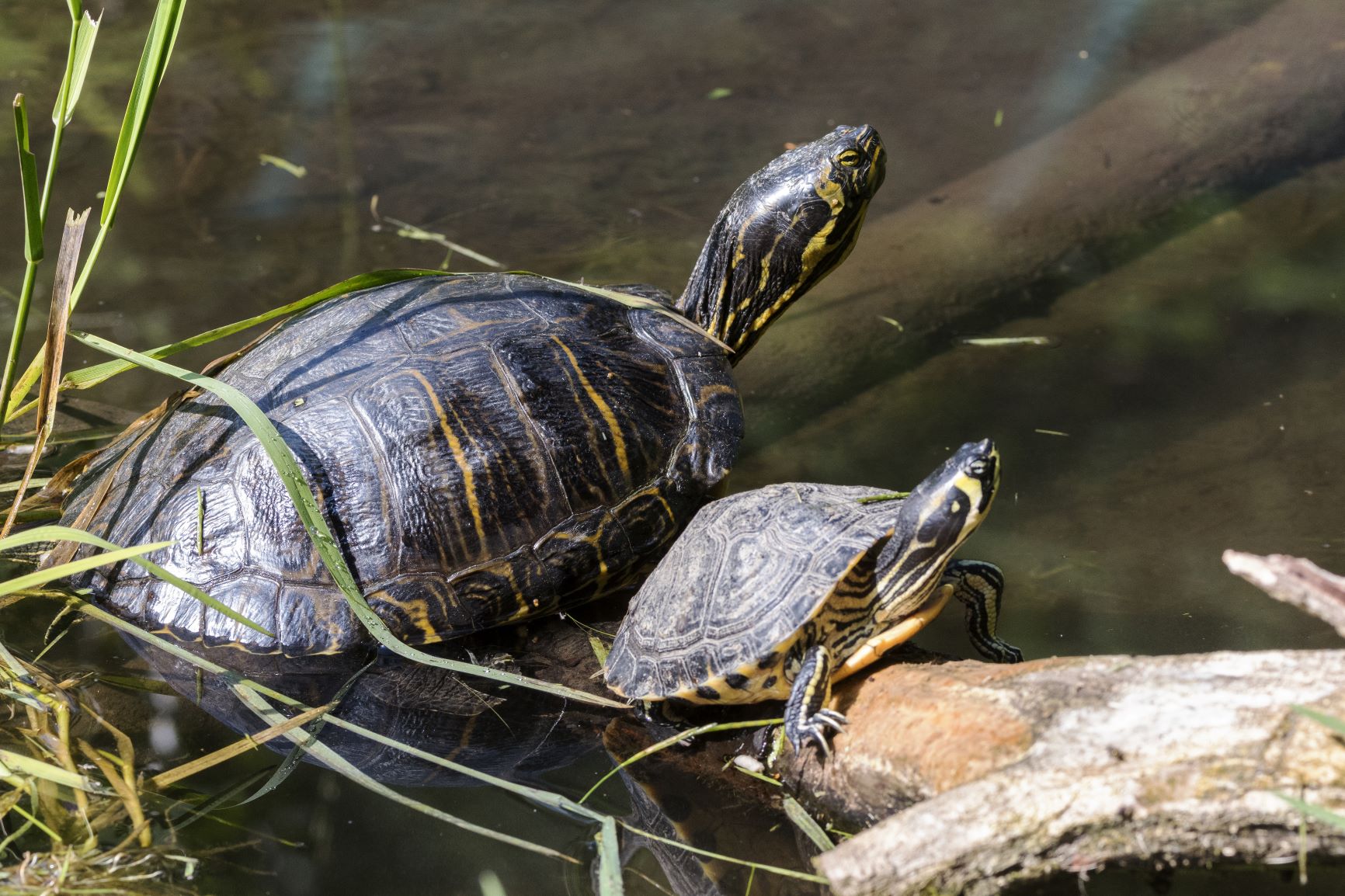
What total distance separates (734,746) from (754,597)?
1.56 ft

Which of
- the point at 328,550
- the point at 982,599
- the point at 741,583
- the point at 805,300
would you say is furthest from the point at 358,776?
the point at 805,300

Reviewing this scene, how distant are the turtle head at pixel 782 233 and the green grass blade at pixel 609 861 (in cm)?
228

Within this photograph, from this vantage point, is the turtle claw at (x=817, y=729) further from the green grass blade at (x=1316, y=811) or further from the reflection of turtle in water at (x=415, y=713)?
the green grass blade at (x=1316, y=811)

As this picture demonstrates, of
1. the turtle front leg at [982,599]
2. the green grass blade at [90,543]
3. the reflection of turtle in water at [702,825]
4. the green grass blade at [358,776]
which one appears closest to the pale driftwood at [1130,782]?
the reflection of turtle in water at [702,825]

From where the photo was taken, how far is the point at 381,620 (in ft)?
11.2

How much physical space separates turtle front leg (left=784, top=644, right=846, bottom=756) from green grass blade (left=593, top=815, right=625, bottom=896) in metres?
0.51

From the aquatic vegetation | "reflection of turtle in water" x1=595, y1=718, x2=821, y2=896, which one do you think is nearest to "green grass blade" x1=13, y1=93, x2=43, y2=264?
the aquatic vegetation

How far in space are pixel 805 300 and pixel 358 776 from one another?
3457mm

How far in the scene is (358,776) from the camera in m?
3.08

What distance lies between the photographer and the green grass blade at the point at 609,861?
102 inches

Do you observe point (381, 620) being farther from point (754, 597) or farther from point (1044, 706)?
point (1044, 706)

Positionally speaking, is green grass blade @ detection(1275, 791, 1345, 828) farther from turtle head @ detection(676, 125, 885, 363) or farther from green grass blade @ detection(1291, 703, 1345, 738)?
turtle head @ detection(676, 125, 885, 363)

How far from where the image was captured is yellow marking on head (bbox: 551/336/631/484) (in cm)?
376

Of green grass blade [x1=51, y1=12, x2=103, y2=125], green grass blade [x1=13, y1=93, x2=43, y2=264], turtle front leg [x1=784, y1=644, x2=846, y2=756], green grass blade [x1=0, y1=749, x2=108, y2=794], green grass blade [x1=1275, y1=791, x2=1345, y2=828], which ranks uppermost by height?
green grass blade [x1=51, y1=12, x2=103, y2=125]
